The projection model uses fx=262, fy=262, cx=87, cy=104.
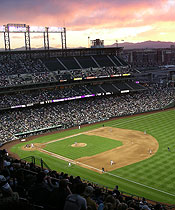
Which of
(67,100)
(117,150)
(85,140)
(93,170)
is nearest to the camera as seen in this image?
(93,170)

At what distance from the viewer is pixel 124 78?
259ft

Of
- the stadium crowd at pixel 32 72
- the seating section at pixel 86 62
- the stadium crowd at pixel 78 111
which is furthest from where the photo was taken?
the seating section at pixel 86 62

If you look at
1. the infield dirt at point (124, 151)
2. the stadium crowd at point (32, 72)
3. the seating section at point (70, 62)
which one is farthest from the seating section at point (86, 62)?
the infield dirt at point (124, 151)

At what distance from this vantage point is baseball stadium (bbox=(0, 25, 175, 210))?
3002 cm

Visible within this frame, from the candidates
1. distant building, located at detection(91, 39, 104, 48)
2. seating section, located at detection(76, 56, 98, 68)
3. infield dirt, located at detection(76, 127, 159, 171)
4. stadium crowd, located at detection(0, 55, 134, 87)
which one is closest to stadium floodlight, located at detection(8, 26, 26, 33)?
stadium crowd, located at detection(0, 55, 134, 87)

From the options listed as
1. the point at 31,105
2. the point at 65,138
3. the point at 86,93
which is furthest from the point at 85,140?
the point at 86,93

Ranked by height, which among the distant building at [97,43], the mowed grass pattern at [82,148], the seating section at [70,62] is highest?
the distant building at [97,43]

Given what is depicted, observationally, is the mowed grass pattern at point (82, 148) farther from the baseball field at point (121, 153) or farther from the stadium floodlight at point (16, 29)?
the stadium floodlight at point (16, 29)

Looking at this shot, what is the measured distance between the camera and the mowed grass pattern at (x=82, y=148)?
130 feet

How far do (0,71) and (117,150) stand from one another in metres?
35.9

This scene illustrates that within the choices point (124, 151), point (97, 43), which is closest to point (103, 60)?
point (97, 43)

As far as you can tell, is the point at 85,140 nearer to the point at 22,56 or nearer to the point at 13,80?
the point at 13,80

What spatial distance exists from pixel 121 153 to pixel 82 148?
6.67 m

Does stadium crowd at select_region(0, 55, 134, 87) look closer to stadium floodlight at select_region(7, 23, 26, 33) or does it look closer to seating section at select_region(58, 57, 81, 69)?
seating section at select_region(58, 57, 81, 69)
